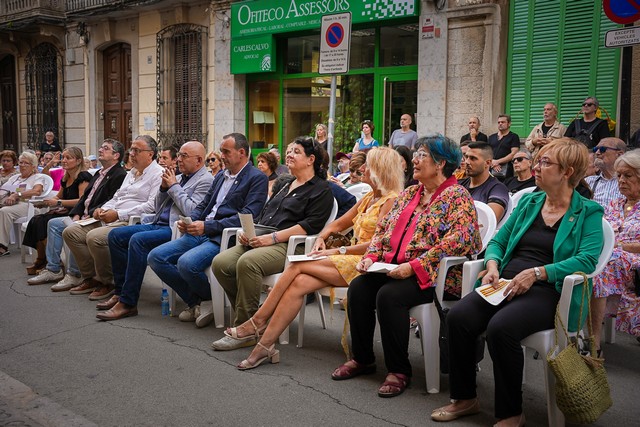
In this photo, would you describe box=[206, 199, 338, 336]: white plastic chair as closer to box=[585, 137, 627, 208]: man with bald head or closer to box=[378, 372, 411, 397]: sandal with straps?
box=[378, 372, 411, 397]: sandal with straps

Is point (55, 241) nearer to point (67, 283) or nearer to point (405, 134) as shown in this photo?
point (67, 283)

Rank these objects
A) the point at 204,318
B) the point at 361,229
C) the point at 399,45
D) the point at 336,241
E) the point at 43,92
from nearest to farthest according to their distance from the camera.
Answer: the point at 361,229 < the point at 336,241 < the point at 204,318 < the point at 399,45 < the point at 43,92

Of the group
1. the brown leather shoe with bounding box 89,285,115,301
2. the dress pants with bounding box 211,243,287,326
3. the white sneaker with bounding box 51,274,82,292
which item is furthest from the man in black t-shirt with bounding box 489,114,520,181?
the white sneaker with bounding box 51,274,82,292

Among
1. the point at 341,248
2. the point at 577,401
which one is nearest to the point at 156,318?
the point at 341,248

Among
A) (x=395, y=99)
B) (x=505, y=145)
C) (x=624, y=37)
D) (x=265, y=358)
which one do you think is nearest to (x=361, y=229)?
(x=265, y=358)

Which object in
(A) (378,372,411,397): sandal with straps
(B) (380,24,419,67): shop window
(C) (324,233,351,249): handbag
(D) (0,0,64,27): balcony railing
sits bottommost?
(A) (378,372,411,397): sandal with straps

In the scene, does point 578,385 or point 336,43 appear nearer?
point 578,385

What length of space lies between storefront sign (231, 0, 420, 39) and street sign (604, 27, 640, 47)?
579cm

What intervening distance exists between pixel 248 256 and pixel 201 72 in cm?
1173

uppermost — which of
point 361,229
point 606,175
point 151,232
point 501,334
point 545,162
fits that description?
point 545,162

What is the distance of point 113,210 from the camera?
6.89 meters

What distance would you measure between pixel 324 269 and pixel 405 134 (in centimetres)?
715

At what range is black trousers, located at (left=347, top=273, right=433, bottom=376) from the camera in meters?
4.02

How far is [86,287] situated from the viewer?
6.92m
